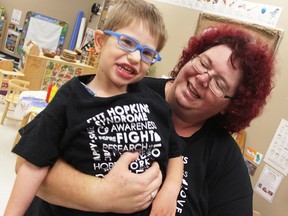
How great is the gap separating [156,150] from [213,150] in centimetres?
30

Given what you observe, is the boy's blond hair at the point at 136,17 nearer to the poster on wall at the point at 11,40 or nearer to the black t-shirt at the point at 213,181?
the black t-shirt at the point at 213,181

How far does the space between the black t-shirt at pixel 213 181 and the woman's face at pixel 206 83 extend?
123 mm

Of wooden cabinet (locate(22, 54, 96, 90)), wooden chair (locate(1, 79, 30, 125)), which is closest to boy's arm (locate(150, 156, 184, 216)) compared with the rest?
wooden chair (locate(1, 79, 30, 125))

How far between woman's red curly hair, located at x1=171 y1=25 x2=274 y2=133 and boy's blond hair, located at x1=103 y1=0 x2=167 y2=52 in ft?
1.10

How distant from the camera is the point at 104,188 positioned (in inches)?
37.2

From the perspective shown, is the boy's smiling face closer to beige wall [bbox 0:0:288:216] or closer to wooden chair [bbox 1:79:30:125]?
beige wall [bbox 0:0:288:216]

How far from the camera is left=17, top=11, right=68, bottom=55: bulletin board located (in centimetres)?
646

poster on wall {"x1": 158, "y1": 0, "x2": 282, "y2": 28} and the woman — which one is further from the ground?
poster on wall {"x1": 158, "y1": 0, "x2": 282, "y2": 28}

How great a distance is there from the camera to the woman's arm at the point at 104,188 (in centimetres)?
94

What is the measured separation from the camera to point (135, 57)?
3.29 feet

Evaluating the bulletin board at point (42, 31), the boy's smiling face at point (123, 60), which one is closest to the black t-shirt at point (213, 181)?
the boy's smiling face at point (123, 60)

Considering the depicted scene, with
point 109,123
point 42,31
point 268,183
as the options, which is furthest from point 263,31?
point 42,31

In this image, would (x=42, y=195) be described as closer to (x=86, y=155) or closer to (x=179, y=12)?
(x=86, y=155)

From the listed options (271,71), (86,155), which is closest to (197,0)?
(271,71)
